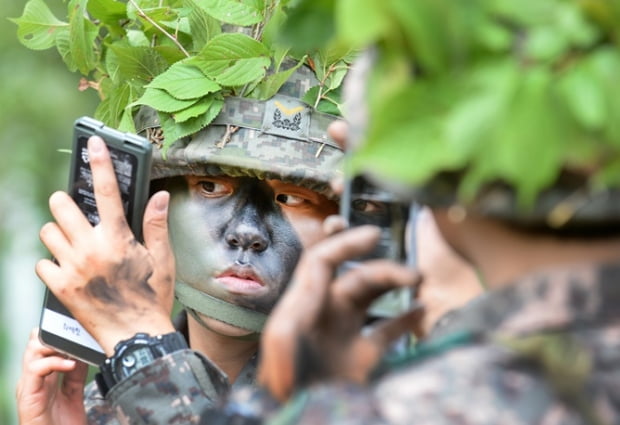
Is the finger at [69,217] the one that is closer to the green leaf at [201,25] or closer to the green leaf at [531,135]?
the green leaf at [201,25]

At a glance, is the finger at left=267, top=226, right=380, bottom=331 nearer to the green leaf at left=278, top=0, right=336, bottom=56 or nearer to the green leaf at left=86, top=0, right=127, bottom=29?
the green leaf at left=278, top=0, right=336, bottom=56

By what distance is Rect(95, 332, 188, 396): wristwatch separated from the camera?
2795 mm

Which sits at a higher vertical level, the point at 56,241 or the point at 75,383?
the point at 56,241

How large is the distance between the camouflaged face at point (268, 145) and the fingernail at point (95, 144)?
2.08 ft

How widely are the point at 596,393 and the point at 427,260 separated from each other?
45cm

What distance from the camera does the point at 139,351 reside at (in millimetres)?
2803

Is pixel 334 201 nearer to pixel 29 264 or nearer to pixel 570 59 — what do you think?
pixel 570 59

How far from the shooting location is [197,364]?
2.87 meters

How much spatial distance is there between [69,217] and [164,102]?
0.75 m

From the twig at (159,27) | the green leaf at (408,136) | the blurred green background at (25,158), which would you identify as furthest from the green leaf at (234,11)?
the blurred green background at (25,158)

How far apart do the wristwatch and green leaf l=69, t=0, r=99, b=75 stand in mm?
1226

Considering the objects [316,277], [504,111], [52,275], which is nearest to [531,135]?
[504,111]

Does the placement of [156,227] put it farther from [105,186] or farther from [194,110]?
[194,110]

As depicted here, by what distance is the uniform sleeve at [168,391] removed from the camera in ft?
9.22
